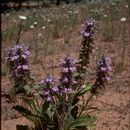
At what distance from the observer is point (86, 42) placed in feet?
16.1

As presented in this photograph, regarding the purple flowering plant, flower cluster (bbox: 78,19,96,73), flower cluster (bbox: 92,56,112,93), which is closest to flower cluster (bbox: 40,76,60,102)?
the purple flowering plant

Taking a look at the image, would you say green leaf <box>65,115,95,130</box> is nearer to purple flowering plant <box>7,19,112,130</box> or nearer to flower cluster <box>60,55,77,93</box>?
purple flowering plant <box>7,19,112,130</box>

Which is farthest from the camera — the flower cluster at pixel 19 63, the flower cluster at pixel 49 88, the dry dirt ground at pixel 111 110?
the dry dirt ground at pixel 111 110

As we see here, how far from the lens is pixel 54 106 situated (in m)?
4.61

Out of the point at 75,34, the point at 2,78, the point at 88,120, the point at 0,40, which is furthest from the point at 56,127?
the point at 0,40

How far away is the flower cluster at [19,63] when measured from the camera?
174 inches

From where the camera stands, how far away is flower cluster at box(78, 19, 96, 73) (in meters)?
4.81

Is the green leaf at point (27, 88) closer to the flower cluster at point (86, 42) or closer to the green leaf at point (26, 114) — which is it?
the green leaf at point (26, 114)

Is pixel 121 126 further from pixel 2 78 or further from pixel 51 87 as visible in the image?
pixel 2 78

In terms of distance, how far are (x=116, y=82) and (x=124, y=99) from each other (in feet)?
3.13

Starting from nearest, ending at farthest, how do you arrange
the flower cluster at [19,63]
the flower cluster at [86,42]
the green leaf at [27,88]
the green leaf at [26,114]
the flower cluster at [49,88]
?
the flower cluster at [49,88] < the flower cluster at [19,63] < the green leaf at [27,88] < the flower cluster at [86,42] < the green leaf at [26,114]

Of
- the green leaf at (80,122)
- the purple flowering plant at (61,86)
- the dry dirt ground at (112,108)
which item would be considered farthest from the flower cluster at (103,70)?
the dry dirt ground at (112,108)

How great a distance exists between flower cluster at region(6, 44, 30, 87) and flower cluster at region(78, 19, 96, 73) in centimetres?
68

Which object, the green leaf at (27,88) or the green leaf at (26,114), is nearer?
the green leaf at (27,88)
